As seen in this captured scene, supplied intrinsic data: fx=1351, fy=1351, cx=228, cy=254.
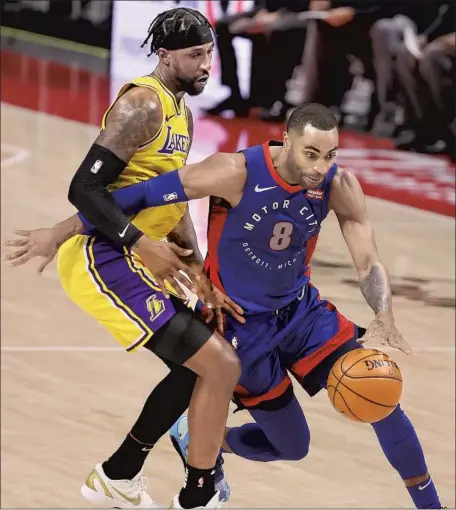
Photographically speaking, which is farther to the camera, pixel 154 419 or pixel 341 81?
pixel 341 81

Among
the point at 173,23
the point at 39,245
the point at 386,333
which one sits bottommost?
the point at 386,333

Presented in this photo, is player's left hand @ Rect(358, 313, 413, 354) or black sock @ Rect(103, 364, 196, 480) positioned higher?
player's left hand @ Rect(358, 313, 413, 354)

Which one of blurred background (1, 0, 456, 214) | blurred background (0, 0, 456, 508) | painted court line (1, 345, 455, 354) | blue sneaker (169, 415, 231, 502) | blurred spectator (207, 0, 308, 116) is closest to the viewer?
blue sneaker (169, 415, 231, 502)

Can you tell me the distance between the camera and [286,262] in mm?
5359

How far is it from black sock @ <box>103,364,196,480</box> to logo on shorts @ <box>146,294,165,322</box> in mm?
396

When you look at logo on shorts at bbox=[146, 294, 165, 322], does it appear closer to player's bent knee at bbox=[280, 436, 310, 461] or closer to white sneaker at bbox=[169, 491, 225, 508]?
white sneaker at bbox=[169, 491, 225, 508]

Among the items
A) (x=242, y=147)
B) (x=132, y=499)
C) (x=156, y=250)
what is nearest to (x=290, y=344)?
(x=156, y=250)

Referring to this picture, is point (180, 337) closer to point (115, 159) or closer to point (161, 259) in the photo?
point (161, 259)

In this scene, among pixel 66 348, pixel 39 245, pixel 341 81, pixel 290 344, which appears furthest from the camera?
pixel 341 81

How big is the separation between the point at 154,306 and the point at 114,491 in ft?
3.08

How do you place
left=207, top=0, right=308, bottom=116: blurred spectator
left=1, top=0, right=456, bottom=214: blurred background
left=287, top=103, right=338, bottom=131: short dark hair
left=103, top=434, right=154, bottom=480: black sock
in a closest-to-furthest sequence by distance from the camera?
left=287, top=103, right=338, bottom=131: short dark hair < left=103, top=434, right=154, bottom=480: black sock < left=1, top=0, right=456, bottom=214: blurred background < left=207, top=0, right=308, bottom=116: blurred spectator

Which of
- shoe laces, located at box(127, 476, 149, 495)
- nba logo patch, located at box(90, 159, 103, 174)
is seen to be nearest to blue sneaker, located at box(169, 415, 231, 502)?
shoe laces, located at box(127, 476, 149, 495)

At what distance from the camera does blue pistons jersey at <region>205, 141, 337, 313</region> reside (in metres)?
5.20

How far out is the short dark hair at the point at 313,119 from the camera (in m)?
5.00
